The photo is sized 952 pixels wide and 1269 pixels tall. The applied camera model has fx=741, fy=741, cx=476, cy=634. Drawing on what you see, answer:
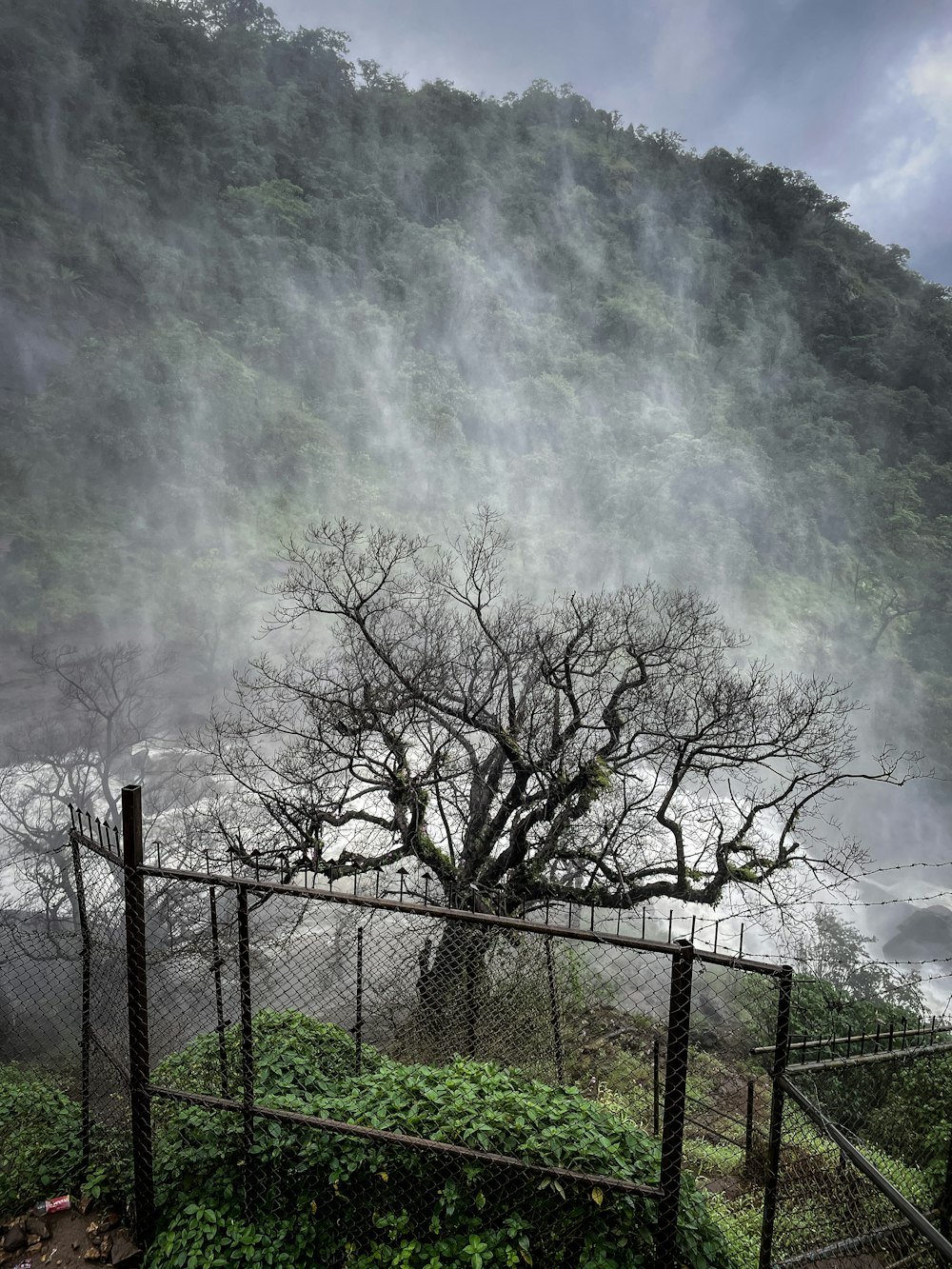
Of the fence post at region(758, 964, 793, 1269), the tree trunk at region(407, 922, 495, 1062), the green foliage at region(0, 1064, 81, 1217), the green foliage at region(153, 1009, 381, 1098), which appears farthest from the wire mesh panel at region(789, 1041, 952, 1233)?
the green foliage at region(0, 1064, 81, 1217)

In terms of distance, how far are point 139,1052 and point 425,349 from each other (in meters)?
55.7

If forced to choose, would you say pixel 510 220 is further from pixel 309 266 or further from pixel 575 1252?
pixel 575 1252

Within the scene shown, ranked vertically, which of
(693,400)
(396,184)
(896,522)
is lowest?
(896,522)

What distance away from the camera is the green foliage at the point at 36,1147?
440 centimetres

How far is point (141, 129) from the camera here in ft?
175

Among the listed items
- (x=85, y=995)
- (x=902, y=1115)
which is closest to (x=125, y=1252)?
(x=85, y=995)

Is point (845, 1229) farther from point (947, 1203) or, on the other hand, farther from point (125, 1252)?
point (125, 1252)

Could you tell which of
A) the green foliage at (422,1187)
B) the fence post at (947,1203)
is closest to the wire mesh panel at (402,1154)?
A: the green foliage at (422,1187)

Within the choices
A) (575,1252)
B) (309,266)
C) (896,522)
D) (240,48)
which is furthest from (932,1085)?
(240,48)

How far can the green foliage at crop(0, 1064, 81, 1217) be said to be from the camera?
173 inches

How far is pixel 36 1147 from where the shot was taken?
4.71 m

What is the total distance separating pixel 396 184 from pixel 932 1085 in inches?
2713

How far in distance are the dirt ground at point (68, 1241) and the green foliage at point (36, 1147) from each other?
0.17m

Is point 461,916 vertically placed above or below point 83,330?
below
